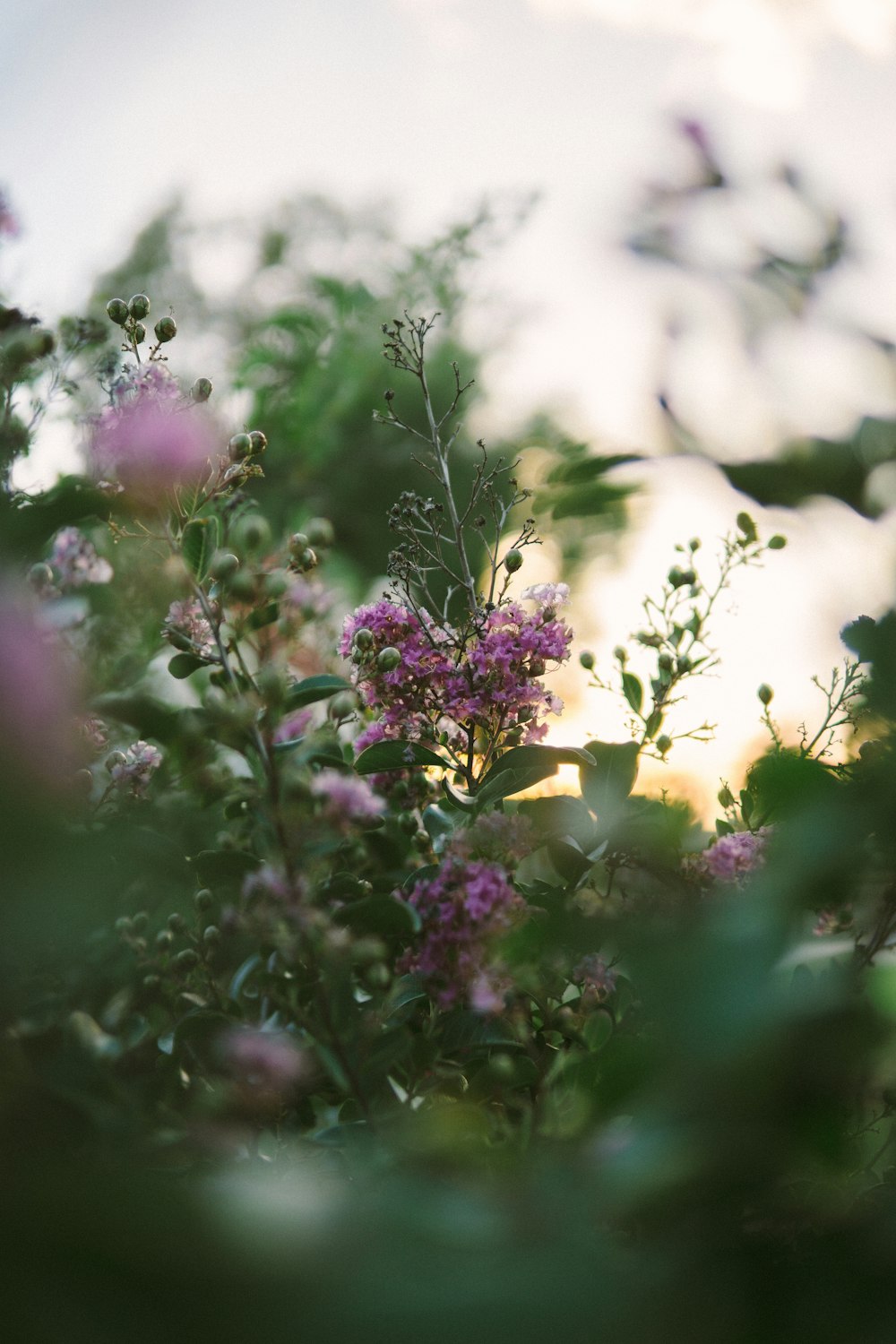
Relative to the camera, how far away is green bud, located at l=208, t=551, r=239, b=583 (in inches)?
13.9

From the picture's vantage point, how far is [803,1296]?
12 centimetres

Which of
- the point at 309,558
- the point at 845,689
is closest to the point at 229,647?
the point at 309,558

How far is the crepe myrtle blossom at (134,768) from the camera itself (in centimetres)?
44

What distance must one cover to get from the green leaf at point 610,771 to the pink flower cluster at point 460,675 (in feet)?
0.15

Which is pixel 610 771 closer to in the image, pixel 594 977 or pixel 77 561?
pixel 594 977

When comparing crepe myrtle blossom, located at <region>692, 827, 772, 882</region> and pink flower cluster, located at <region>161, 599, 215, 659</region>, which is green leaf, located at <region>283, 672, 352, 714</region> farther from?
crepe myrtle blossom, located at <region>692, 827, 772, 882</region>

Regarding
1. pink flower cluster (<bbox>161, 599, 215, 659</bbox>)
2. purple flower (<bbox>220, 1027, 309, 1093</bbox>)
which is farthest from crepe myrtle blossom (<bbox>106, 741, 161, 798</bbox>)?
purple flower (<bbox>220, 1027, 309, 1093</bbox>)

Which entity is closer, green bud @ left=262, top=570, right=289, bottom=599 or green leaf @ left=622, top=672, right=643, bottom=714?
green bud @ left=262, top=570, right=289, bottom=599

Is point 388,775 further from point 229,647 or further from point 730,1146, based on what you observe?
point 730,1146

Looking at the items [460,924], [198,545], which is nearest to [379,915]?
[460,924]

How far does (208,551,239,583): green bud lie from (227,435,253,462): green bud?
73mm

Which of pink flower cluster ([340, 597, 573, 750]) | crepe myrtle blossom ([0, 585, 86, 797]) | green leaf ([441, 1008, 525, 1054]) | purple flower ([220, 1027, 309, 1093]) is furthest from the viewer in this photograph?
pink flower cluster ([340, 597, 573, 750])

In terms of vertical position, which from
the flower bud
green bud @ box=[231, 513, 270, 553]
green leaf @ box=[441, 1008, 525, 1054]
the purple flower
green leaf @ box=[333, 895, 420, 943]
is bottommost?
the purple flower

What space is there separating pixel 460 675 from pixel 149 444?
181 millimetres
